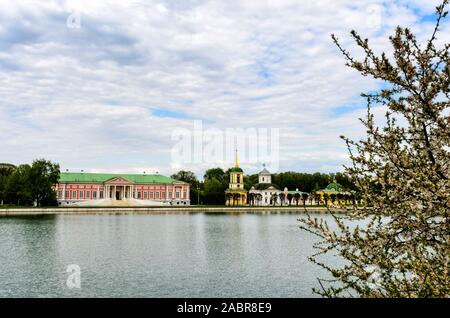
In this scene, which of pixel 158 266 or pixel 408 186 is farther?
pixel 158 266

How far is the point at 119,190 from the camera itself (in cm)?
10825

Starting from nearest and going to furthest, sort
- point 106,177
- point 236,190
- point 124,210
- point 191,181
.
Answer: point 124,210 → point 106,177 → point 236,190 → point 191,181

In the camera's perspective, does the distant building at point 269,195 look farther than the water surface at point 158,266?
Yes

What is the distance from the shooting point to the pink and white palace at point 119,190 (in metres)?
104

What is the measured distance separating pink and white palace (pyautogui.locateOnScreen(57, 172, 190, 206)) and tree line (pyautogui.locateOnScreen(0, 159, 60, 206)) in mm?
14743

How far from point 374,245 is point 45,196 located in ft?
291

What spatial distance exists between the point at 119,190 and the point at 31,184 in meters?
29.1

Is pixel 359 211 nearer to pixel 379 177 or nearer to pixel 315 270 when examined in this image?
pixel 379 177

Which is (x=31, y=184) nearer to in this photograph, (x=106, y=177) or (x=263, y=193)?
(x=106, y=177)

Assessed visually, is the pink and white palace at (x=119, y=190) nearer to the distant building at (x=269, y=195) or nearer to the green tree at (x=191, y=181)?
the green tree at (x=191, y=181)

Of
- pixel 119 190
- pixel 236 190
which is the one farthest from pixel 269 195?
pixel 119 190

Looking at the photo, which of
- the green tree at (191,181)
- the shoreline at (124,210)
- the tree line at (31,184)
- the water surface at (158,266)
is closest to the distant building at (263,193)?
the green tree at (191,181)

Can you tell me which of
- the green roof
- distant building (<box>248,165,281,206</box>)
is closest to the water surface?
the green roof
